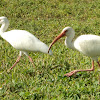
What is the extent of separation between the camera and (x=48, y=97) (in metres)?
3.73

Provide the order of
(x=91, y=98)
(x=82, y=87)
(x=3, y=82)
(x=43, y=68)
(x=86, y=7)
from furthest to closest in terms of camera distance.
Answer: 1. (x=86, y=7)
2. (x=43, y=68)
3. (x=3, y=82)
4. (x=82, y=87)
5. (x=91, y=98)

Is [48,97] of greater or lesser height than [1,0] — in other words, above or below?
below

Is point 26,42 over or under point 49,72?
over

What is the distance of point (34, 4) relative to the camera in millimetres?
11070

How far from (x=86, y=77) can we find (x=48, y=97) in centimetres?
112

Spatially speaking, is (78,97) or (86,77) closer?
(78,97)

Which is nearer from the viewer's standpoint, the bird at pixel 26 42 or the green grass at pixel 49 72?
the green grass at pixel 49 72

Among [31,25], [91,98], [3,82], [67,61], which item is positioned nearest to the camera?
[91,98]

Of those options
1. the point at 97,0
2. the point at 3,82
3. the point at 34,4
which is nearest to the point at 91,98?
the point at 3,82

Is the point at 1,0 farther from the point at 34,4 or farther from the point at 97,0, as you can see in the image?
the point at 97,0

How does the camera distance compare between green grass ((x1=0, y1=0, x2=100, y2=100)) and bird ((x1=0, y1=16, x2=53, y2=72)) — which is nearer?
green grass ((x1=0, y1=0, x2=100, y2=100))

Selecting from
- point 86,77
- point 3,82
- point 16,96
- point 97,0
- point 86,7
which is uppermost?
point 97,0

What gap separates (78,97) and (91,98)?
0.23m

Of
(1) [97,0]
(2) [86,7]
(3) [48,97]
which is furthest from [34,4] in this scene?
(3) [48,97]
